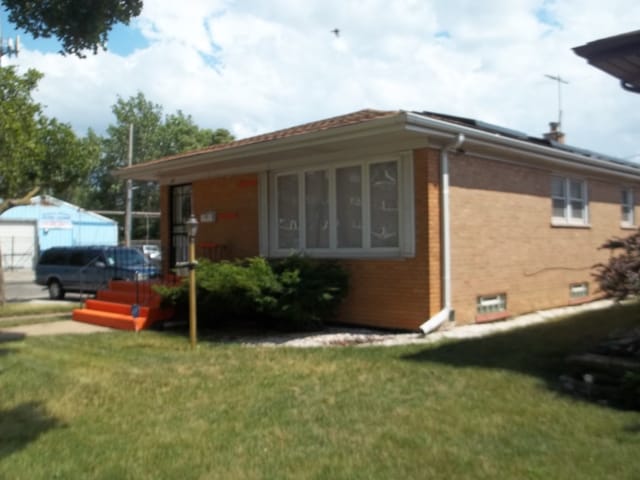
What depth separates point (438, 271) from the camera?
930 centimetres

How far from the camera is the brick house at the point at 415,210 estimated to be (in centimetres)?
930

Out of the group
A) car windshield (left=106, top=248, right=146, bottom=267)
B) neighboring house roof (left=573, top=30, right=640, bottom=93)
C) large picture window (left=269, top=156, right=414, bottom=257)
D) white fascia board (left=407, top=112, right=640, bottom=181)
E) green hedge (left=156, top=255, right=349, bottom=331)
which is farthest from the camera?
car windshield (left=106, top=248, right=146, bottom=267)

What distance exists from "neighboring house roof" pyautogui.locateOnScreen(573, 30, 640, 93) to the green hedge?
16.3 ft

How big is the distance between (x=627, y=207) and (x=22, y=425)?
14.1 meters

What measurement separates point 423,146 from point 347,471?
603cm

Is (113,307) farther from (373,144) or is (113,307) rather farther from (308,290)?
(373,144)

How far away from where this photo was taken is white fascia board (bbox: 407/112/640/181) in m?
8.60

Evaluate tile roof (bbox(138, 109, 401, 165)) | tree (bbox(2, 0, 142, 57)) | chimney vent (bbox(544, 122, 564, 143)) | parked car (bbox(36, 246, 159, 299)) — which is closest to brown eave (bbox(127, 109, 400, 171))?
tile roof (bbox(138, 109, 401, 165))

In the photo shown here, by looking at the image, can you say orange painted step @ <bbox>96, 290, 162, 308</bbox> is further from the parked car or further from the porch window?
the parked car

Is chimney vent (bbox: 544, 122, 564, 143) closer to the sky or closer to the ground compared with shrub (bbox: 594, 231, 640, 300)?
closer to the sky

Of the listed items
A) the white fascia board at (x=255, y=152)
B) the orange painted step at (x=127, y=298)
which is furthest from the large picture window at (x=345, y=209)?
the orange painted step at (x=127, y=298)

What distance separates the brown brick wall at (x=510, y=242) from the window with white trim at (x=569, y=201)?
184 millimetres

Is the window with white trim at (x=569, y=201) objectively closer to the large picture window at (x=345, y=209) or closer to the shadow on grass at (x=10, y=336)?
the large picture window at (x=345, y=209)

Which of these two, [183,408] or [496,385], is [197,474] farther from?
[496,385]
